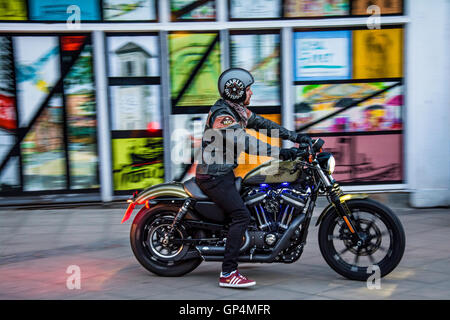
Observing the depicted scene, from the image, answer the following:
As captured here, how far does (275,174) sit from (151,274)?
158 cm

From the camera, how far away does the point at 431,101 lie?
9008mm

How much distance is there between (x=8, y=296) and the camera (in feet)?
17.7

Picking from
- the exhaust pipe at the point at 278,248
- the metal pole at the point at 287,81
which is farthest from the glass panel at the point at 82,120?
the exhaust pipe at the point at 278,248

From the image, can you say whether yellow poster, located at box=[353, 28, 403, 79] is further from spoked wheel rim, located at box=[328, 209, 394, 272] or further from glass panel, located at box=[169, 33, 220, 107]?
spoked wheel rim, located at box=[328, 209, 394, 272]

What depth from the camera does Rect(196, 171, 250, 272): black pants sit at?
5.48 meters

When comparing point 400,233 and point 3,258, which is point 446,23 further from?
point 3,258

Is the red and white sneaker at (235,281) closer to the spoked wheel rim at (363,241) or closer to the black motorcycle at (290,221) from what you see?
the black motorcycle at (290,221)

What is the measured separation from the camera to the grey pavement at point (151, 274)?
5.34m

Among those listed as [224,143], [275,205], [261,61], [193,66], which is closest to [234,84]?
[224,143]

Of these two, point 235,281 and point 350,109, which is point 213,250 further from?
point 350,109

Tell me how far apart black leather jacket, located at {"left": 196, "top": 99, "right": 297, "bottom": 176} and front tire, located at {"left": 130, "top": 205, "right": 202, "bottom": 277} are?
1.94 ft

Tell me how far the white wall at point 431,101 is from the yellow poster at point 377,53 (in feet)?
1.11
